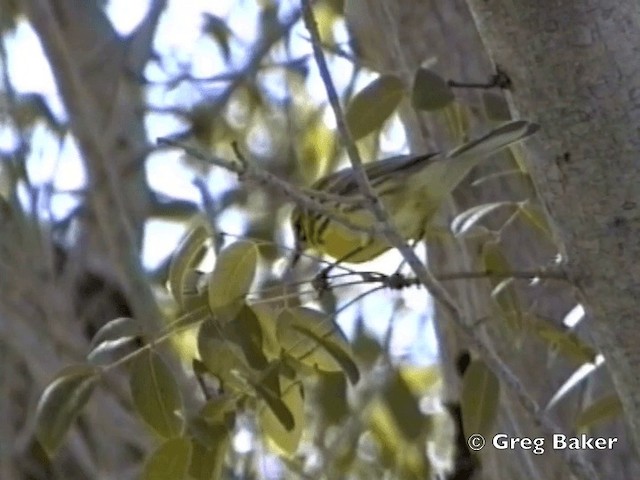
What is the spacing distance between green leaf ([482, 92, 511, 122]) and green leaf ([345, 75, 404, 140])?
108mm

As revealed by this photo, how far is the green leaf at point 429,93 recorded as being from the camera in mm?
766

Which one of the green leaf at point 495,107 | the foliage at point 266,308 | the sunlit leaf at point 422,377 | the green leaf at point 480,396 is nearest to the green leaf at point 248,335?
the foliage at point 266,308

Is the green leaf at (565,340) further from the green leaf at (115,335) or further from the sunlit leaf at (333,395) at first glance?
the green leaf at (115,335)

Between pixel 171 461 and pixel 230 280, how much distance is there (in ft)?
0.42

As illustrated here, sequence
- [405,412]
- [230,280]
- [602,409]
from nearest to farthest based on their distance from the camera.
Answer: [230,280]
[602,409]
[405,412]

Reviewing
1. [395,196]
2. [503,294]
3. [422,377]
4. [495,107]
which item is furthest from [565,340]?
[422,377]

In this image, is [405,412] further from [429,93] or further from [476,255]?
[429,93]

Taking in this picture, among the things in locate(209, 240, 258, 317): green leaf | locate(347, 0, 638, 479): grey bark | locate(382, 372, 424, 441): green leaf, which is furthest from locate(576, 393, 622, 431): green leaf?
locate(382, 372, 424, 441): green leaf

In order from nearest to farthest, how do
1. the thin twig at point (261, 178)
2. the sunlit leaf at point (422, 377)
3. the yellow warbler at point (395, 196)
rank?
the thin twig at point (261, 178) < the yellow warbler at point (395, 196) < the sunlit leaf at point (422, 377)

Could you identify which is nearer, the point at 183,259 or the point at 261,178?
the point at 261,178

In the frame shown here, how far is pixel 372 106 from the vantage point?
88cm

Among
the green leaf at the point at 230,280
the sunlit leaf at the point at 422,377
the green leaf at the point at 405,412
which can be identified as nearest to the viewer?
the green leaf at the point at 230,280

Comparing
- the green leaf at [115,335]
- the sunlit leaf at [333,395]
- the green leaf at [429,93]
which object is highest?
the green leaf at [429,93]

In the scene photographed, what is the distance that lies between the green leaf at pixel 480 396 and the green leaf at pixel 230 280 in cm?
17
